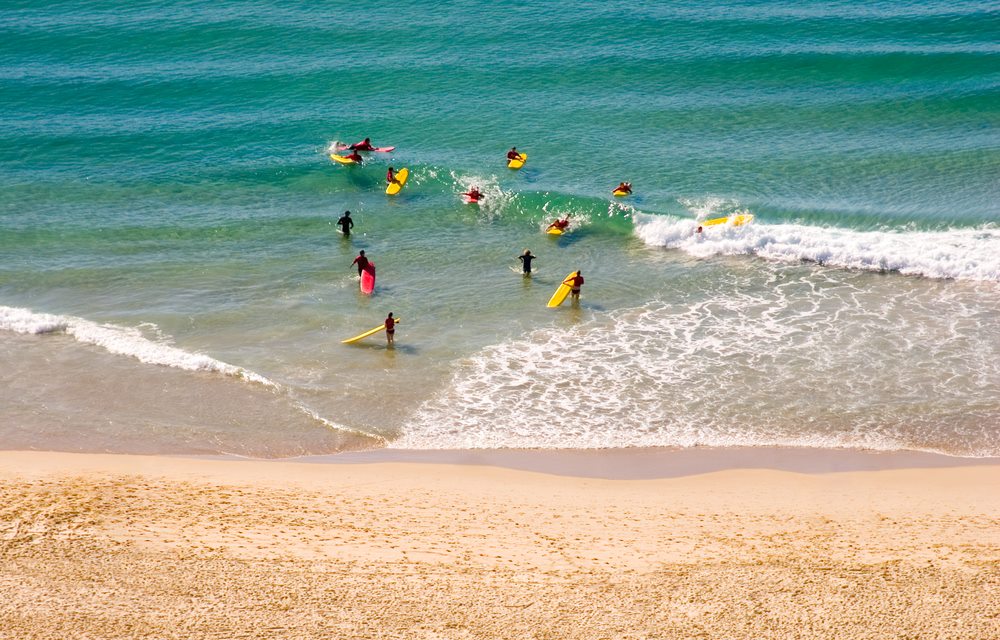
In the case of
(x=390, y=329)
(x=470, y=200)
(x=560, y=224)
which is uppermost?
(x=470, y=200)

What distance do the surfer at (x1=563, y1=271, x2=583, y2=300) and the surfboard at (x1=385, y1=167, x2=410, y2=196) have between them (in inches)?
335

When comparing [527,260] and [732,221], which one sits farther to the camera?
[732,221]

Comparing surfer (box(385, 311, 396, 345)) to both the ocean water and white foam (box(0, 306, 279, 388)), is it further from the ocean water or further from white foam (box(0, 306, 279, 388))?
white foam (box(0, 306, 279, 388))

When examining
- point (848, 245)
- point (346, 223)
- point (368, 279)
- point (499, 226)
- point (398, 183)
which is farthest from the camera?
point (398, 183)

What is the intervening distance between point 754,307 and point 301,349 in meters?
10.2

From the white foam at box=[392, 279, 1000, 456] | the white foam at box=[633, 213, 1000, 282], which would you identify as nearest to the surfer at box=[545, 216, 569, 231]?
the white foam at box=[633, 213, 1000, 282]

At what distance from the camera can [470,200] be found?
2973 cm

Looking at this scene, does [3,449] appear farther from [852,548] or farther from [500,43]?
[500,43]

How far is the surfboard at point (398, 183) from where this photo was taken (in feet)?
100

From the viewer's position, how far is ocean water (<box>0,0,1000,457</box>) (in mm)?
19672

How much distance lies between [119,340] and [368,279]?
5860 millimetres

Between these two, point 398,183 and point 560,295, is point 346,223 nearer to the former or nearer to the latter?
point 398,183

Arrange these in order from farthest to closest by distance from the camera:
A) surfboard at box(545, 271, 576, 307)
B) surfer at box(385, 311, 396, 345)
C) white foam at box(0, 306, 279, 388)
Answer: surfboard at box(545, 271, 576, 307), surfer at box(385, 311, 396, 345), white foam at box(0, 306, 279, 388)

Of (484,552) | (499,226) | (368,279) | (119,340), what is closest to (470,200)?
(499,226)
